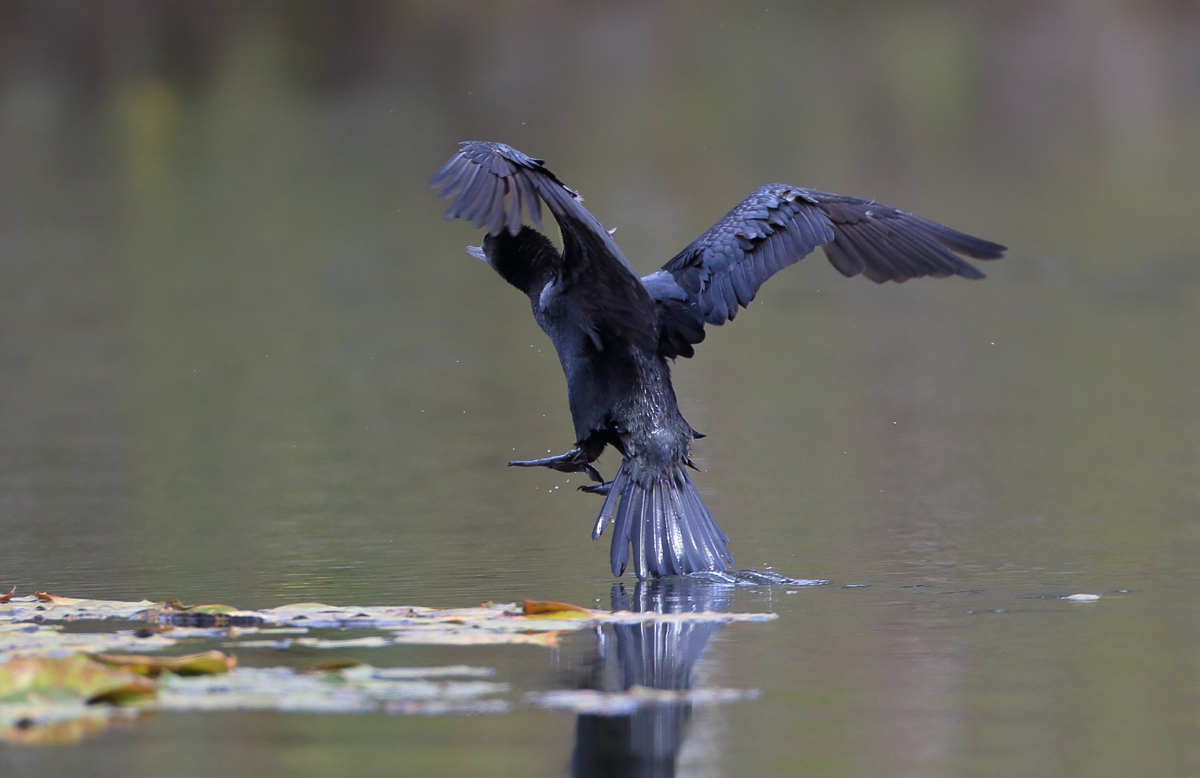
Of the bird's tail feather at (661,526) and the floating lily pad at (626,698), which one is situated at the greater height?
the bird's tail feather at (661,526)

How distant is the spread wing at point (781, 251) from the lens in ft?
19.5

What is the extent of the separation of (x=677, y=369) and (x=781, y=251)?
16.7 ft

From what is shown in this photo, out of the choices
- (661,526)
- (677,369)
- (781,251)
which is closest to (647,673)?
(661,526)

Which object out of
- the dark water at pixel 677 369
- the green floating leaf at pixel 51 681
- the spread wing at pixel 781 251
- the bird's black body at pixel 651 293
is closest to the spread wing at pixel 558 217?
the bird's black body at pixel 651 293

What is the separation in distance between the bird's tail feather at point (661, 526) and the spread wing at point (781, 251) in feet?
1.70

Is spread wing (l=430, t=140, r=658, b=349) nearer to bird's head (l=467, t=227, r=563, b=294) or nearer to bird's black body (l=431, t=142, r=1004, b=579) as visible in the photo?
bird's black body (l=431, t=142, r=1004, b=579)

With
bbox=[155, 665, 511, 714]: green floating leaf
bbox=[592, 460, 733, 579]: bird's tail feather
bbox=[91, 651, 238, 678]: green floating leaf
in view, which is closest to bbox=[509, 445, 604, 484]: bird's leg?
bbox=[592, 460, 733, 579]: bird's tail feather

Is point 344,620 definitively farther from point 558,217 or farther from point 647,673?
point 558,217

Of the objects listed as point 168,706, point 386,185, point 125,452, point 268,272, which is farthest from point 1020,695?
point 386,185

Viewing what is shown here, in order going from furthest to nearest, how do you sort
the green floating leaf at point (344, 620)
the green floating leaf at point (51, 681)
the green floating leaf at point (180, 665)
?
1. the green floating leaf at point (344, 620)
2. the green floating leaf at point (180, 665)
3. the green floating leaf at point (51, 681)

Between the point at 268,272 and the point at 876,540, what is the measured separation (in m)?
9.36

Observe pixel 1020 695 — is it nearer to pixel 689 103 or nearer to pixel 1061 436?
pixel 1061 436

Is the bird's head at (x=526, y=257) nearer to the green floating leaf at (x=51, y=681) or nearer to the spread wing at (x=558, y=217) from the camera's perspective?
the spread wing at (x=558, y=217)

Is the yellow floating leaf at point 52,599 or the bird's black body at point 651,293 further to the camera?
the bird's black body at point 651,293
